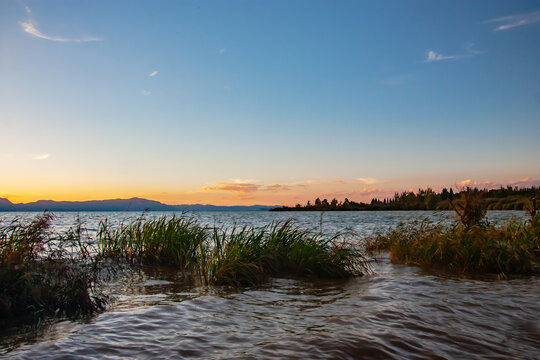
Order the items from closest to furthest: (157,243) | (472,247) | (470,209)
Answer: (472,247), (157,243), (470,209)

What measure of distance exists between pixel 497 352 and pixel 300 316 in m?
2.91

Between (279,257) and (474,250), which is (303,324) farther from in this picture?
(474,250)

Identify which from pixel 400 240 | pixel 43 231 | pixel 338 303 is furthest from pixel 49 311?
pixel 400 240

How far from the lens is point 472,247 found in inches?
432

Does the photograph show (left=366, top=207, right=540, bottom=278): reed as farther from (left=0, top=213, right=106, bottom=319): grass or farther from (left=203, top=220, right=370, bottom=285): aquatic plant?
(left=0, top=213, right=106, bottom=319): grass

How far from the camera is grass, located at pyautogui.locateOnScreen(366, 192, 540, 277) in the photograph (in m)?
10.6

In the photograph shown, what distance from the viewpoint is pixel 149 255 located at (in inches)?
473

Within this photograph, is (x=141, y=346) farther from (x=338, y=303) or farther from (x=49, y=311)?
(x=338, y=303)

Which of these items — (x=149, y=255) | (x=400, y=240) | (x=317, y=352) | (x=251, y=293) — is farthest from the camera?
(x=400, y=240)

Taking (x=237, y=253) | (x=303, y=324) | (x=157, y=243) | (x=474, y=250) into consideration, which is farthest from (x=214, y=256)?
(x=474, y=250)

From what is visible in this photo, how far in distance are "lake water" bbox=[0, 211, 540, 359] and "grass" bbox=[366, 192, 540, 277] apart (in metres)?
1.61

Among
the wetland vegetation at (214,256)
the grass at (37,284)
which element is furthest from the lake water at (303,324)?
the wetland vegetation at (214,256)

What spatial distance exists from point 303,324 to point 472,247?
7417mm

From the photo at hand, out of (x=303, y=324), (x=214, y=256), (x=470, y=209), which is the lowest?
(x=303, y=324)
